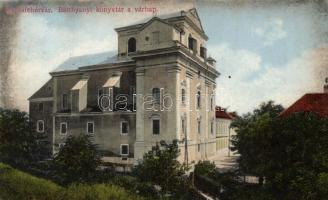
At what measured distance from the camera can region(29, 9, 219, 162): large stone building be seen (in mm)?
6281

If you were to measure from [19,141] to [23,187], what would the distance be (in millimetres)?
1101

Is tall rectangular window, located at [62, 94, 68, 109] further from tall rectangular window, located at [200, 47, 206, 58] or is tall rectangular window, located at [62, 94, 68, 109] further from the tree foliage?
the tree foliage

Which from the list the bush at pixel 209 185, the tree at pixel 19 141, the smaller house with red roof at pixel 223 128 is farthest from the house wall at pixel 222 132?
the tree at pixel 19 141

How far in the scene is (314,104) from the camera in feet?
18.9

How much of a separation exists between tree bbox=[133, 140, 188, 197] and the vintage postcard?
2cm

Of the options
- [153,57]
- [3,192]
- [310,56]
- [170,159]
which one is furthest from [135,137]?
[310,56]

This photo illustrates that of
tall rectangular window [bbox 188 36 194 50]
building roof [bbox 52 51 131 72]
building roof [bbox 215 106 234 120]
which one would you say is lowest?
building roof [bbox 215 106 234 120]

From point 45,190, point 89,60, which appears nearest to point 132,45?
point 89,60

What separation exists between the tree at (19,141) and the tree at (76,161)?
81cm

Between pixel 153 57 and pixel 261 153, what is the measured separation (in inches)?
105

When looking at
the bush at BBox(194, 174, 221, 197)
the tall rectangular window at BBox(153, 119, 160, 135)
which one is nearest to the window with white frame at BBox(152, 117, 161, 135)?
the tall rectangular window at BBox(153, 119, 160, 135)

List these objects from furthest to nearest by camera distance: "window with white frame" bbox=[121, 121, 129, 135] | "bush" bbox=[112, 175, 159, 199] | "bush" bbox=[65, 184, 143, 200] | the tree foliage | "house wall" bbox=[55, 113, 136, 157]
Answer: "house wall" bbox=[55, 113, 136, 157] → "window with white frame" bbox=[121, 121, 129, 135] → "bush" bbox=[112, 175, 159, 199] → "bush" bbox=[65, 184, 143, 200] → the tree foliage

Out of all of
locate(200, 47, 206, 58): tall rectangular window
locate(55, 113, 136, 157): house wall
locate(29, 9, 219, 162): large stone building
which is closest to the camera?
locate(200, 47, 206, 58): tall rectangular window

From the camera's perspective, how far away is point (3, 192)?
637 centimetres
